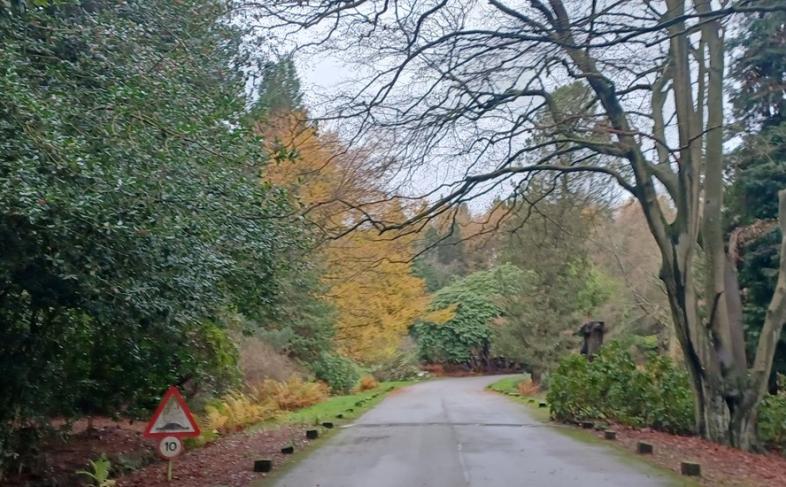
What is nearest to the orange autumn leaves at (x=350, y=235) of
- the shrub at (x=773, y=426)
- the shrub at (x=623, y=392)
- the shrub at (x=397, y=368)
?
the shrub at (x=623, y=392)

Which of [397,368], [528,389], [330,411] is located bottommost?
[330,411]

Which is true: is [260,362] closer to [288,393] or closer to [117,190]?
[288,393]

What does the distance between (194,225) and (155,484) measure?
4.12m

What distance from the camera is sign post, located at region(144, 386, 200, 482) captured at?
9.72 metres

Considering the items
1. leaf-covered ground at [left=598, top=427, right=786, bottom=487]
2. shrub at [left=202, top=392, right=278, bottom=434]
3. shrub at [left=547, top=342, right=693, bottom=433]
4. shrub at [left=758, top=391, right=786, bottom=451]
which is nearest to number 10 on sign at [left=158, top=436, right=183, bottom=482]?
shrub at [left=202, top=392, right=278, bottom=434]

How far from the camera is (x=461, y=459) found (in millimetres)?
11852

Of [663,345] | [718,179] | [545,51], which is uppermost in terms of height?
[545,51]

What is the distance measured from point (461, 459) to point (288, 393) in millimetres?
13436

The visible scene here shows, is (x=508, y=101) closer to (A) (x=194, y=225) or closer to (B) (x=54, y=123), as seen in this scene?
(A) (x=194, y=225)

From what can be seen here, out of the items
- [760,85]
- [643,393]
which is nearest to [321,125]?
[643,393]

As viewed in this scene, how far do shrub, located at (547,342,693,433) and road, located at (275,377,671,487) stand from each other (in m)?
1.02

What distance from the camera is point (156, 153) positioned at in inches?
310

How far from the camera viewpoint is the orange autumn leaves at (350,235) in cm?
1221

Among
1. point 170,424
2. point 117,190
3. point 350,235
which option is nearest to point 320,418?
point 350,235
